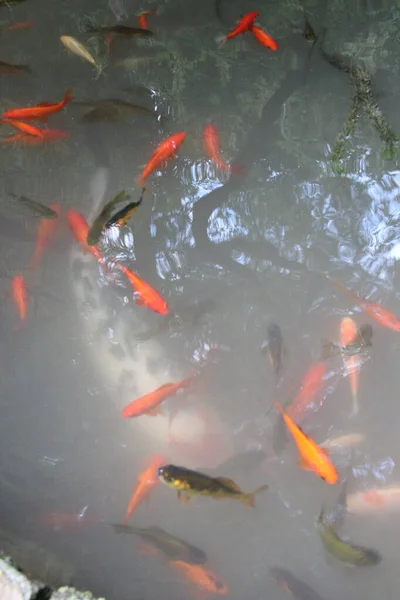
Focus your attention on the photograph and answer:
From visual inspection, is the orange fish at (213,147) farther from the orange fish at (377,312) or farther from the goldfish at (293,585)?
the goldfish at (293,585)

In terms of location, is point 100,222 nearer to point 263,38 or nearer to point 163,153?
point 163,153

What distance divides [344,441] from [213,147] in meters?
1.90

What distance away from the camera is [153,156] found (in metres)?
3.25

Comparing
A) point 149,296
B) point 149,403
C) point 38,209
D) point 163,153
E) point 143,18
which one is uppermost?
point 143,18

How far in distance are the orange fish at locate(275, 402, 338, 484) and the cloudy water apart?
1 centimetres

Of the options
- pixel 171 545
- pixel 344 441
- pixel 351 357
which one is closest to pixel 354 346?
pixel 351 357

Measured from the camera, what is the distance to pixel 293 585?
2268 millimetres

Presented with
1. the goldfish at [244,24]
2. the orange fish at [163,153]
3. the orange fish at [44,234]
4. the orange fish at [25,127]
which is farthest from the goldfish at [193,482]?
the goldfish at [244,24]

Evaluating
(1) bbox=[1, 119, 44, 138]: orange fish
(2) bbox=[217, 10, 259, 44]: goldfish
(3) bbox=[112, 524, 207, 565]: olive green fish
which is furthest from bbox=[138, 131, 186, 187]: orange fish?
(3) bbox=[112, 524, 207, 565]: olive green fish

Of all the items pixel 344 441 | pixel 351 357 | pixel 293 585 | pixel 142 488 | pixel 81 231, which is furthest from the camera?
pixel 81 231

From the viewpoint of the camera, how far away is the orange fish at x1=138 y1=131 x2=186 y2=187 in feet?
10.5

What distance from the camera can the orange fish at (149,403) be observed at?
8.84ft

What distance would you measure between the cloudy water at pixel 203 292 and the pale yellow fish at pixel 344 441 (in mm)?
10

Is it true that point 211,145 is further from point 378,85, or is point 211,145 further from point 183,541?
point 183,541
